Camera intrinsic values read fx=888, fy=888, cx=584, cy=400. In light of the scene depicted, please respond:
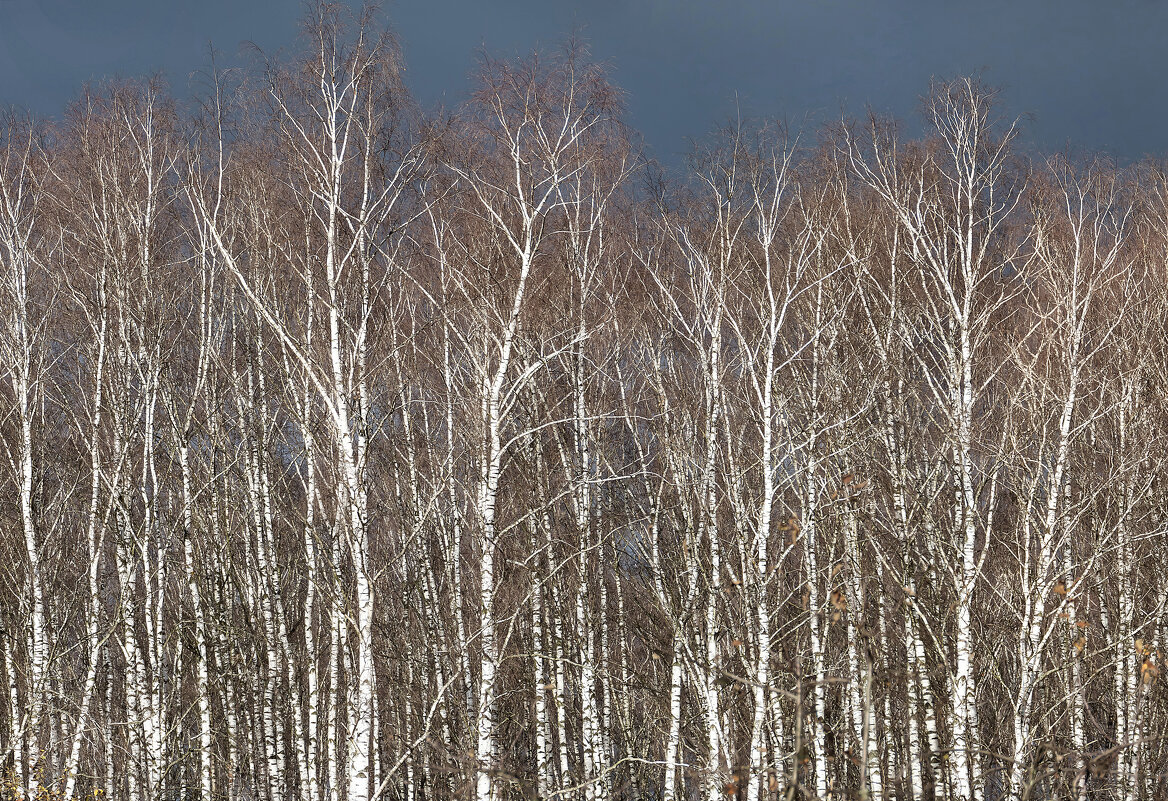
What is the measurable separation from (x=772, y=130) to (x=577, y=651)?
787 cm

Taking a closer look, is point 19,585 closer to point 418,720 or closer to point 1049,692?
point 418,720

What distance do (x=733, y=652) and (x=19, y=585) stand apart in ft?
32.5

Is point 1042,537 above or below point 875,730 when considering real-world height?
above

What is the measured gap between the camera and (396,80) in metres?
9.98

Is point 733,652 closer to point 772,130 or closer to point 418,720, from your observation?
point 418,720

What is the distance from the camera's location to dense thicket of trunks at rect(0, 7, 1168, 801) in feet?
31.0

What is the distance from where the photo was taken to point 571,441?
15070 millimetres

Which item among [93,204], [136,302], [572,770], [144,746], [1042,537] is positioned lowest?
[572,770]

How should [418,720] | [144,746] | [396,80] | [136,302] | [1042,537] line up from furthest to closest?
1. [418,720]
2. [136,302]
3. [144,746]
4. [396,80]
5. [1042,537]

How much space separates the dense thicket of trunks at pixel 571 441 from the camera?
372 inches

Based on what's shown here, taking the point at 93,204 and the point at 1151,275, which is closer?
the point at 93,204

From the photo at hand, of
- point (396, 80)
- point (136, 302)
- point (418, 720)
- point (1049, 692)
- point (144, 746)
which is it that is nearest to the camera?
point (396, 80)

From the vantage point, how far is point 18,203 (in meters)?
11.8

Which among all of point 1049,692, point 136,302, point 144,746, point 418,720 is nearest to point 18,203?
point 136,302
